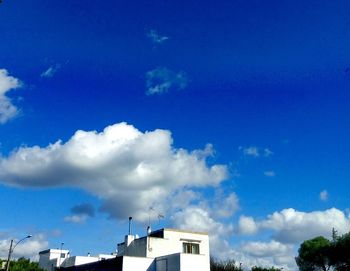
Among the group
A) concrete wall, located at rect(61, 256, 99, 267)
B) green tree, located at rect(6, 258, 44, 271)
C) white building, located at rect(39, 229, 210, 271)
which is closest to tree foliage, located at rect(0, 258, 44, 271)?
green tree, located at rect(6, 258, 44, 271)

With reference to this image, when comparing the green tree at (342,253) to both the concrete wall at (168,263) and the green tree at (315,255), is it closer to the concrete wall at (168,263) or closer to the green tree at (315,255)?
the green tree at (315,255)

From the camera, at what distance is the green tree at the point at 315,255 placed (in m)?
105

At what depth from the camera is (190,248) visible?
58.0m

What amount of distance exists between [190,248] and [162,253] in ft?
15.1

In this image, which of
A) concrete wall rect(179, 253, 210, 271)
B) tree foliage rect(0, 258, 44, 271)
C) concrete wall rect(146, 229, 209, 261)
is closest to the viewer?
concrete wall rect(179, 253, 210, 271)

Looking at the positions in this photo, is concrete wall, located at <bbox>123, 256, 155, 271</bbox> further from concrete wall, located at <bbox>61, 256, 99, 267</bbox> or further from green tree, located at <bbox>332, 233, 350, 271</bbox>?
green tree, located at <bbox>332, 233, 350, 271</bbox>

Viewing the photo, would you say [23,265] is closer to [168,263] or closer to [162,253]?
[162,253]

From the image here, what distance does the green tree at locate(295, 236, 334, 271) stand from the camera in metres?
105

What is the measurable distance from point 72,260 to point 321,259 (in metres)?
65.7

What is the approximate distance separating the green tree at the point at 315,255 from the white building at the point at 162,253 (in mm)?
58358

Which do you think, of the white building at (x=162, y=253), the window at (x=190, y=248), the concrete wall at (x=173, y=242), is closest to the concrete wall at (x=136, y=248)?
the white building at (x=162, y=253)

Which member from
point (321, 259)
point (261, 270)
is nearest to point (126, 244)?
point (261, 270)

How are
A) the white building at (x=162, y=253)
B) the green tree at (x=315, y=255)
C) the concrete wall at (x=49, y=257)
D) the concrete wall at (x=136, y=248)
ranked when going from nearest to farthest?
the white building at (x=162, y=253), the concrete wall at (x=136, y=248), the concrete wall at (x=49, y=257), the green tree at (x=315, y=255)

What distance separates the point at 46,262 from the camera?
81812 mm
